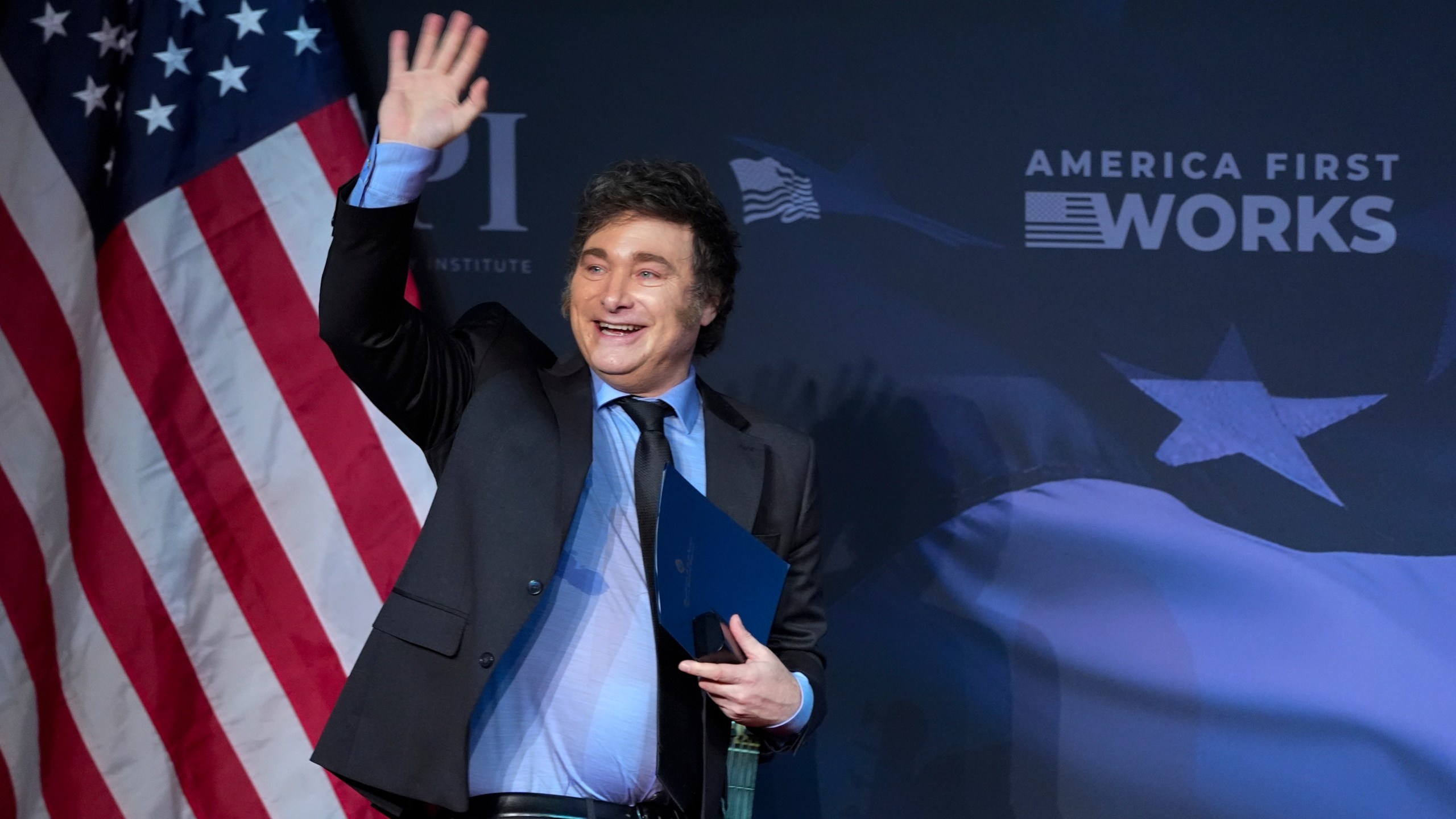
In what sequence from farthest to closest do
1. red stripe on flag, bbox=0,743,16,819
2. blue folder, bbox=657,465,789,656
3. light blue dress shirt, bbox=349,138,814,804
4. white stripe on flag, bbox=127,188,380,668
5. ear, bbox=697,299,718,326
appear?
1. white stripe on flag, bbox=127,188,380,668
2. red stripe on flag, bbox=0,743,16,819
3. ear, bbox=697,299,718,326
4. light blue dress shirt, bbox=349,138,814,804
5. blue folder, bbox=657,465,789,656

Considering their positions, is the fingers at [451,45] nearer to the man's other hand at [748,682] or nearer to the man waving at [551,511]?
the man waving at [551,511]

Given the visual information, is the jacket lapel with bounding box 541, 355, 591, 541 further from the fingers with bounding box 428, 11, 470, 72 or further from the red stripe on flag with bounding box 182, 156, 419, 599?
the red stripe on flag with bounding box 182, 156, 419, 599

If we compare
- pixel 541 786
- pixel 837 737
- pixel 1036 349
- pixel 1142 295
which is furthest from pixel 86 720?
pixel 1142 295

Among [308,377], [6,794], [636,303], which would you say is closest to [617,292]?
[636,303]

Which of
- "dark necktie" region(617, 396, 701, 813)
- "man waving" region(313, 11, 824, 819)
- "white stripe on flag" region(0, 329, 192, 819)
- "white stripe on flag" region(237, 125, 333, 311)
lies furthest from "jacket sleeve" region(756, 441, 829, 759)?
"white stripe on flag" region(0, 329, 192, 819)

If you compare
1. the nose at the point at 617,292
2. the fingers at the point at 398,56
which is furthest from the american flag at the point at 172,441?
the fingers at the point at 398,56


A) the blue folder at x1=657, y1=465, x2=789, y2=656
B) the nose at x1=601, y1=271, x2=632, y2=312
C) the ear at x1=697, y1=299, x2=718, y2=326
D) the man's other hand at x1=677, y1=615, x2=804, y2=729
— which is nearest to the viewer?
the blue folder at x1=657, y1=465, x2=789, y2=656

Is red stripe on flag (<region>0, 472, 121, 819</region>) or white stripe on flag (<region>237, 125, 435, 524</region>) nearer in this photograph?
red stripe on flag (<region>0, 472, 121, 819</region>)

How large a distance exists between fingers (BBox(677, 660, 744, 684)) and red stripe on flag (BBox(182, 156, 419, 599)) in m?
1.20

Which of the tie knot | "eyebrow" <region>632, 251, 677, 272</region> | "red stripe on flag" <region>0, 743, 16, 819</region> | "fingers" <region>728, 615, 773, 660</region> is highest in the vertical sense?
"eyebrow" <region>632, 251, 677, 272</region>

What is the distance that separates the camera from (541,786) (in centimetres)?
174

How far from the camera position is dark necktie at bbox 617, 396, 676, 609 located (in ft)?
5.89

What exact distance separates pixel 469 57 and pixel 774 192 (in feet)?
4.30

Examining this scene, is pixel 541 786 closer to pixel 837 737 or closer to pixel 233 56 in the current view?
pixel 837 737
